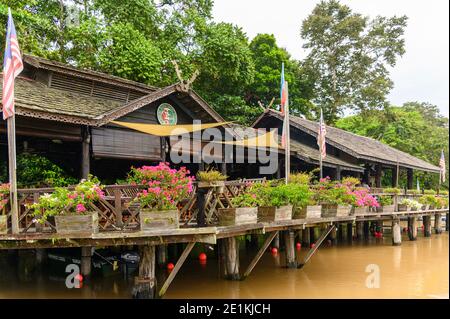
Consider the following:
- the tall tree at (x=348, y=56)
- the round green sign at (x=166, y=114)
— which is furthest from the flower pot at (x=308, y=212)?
the tall tree at (x=348, y=56)

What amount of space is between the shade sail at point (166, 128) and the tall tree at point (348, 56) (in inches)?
897

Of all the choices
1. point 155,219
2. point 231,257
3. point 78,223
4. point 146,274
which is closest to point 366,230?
point 231,257

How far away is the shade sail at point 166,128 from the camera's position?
12.6 m

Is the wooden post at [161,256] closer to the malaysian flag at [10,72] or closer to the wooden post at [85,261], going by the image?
the wooden post at [85,261]

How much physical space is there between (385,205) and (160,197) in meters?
12.8

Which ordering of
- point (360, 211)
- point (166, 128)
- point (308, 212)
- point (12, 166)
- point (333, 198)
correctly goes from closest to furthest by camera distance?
point (12, 166), point (308, 212), point (166, 128), point (333, 198), point (360, 211)

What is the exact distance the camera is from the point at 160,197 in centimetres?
845

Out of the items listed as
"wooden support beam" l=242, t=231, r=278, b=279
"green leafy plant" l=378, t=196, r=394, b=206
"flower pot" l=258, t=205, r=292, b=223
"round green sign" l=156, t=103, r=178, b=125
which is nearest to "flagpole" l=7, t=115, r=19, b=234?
"flower pot" l=258, t=205, r=292, b=223

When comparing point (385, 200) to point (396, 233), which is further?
point (396, 233)

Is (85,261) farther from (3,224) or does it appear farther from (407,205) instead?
(407,205)

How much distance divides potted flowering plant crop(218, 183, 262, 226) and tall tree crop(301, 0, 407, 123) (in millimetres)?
26382

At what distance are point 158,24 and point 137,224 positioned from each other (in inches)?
798

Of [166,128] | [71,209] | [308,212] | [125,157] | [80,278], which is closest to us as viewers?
[71,209]

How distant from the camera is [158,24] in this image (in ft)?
87.7
